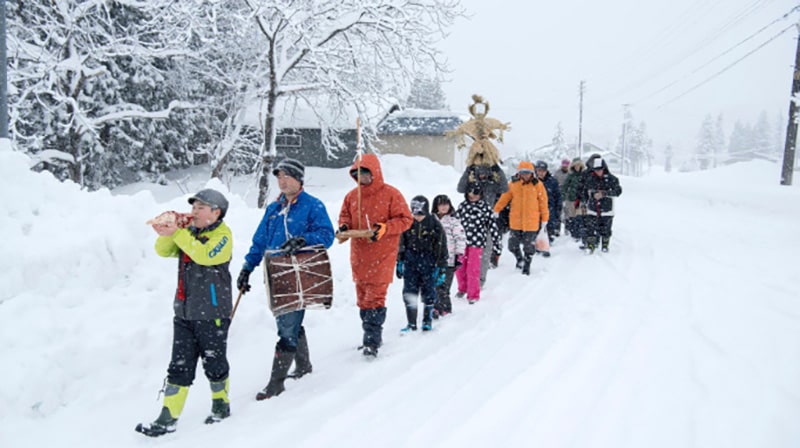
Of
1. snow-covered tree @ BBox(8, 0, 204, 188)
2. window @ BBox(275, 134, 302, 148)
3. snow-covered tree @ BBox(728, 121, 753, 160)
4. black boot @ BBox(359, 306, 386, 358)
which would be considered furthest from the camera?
snow-covered tree @ BBox(728, 121, 753, 160)

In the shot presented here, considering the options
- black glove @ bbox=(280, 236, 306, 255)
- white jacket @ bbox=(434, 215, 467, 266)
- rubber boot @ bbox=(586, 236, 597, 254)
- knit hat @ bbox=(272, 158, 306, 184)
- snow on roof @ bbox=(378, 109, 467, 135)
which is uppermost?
snow on roof @ bbox=(378, 109, 467, 135)

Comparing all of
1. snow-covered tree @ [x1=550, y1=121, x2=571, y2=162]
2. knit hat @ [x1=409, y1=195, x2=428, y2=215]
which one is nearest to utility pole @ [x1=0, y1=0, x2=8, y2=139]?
knit hat @ [x1=409, y1=195, x2=428, y2=215]

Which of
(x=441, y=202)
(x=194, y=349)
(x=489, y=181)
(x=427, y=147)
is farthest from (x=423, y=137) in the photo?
Result: (x=194, y=349)

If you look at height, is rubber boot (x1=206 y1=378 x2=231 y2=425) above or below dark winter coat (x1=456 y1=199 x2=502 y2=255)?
below

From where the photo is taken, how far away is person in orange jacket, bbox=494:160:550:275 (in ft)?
29.6

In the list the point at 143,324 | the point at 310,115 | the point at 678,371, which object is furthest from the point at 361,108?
the point at 678,371

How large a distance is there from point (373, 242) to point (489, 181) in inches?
196

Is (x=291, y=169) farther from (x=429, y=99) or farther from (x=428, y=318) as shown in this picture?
(x=429, y=99)

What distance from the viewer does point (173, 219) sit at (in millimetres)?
3703

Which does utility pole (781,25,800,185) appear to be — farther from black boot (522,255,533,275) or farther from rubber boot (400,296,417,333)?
rubber boot (400,296,417,333)

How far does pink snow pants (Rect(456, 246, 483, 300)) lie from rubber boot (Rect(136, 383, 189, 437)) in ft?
14.6

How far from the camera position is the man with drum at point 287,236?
4.39m

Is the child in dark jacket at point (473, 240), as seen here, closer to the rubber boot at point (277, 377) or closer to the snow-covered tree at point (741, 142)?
the rubber boot at point (277, 377)

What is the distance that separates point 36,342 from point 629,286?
286 inches
